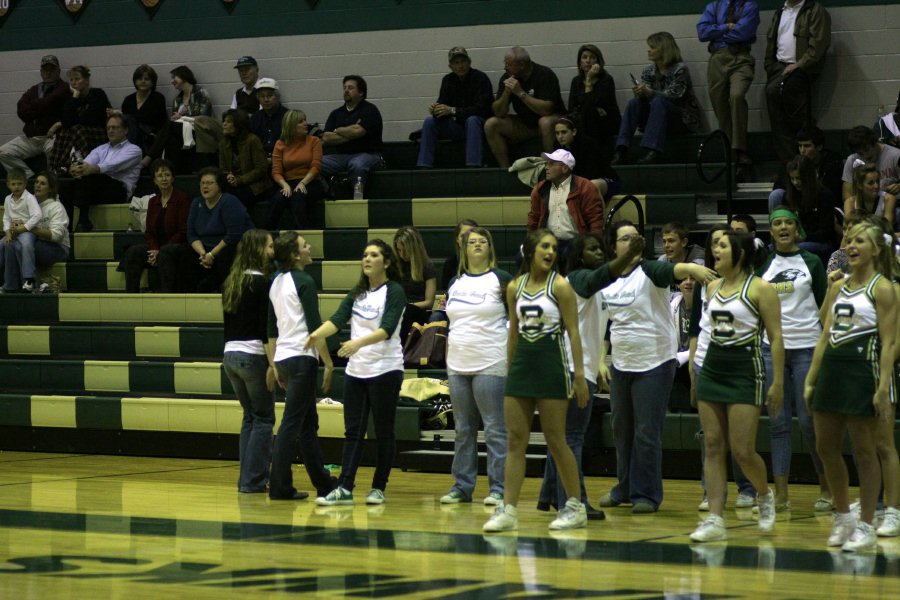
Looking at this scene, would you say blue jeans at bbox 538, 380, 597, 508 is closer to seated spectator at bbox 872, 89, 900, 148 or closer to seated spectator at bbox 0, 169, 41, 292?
seated spectator at bbox 872, 89, 900, 148

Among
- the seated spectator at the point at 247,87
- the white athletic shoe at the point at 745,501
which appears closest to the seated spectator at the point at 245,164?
the seated spectator at the point at 247,87

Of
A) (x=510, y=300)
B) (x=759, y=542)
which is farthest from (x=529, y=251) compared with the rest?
(x=759, y=542)

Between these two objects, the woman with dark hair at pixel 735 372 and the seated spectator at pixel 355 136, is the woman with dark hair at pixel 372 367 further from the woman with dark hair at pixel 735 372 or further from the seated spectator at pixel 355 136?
the seated spectator at pixel 355 136

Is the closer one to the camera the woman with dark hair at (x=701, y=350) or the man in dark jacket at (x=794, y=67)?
the woman with dark hair at (x=701, y=350)

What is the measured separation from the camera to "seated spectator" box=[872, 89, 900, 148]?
34.0 ft

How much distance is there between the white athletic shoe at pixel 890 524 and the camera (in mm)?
6012

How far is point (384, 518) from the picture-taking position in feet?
22.7

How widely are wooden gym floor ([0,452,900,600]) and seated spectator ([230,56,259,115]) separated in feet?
19.0

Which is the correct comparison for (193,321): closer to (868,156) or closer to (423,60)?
(423,60)

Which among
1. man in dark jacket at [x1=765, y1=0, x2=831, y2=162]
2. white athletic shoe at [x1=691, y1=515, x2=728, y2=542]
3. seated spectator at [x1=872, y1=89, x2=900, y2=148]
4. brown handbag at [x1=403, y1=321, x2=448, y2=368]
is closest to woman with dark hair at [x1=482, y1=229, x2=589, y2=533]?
white athletic shoe at [x1=691, y1=515, x2=728, y2=542]

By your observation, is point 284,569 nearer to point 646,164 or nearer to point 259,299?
point 259,299

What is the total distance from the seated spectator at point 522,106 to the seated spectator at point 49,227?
387 cm

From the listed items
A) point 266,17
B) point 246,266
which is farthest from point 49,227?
point 246,266

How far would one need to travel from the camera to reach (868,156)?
384 inches
